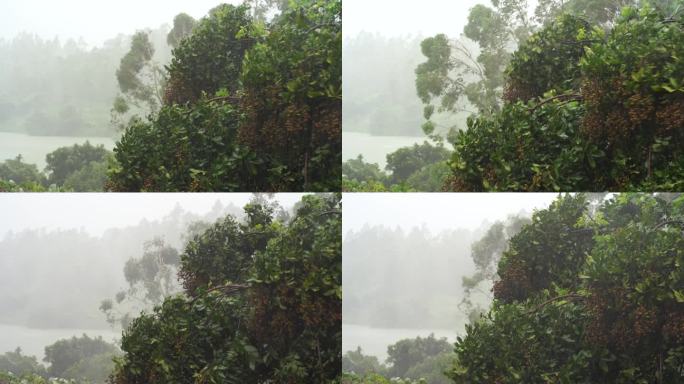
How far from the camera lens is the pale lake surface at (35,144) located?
398 centimetres

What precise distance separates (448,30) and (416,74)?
0.92ft

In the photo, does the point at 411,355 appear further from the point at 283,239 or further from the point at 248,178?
the point at 248,178

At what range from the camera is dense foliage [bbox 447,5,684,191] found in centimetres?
344

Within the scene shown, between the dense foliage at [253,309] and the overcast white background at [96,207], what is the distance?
5.7 inches

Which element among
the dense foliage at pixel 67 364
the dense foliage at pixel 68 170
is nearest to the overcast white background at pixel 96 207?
the dense foliage at pixel 68 170

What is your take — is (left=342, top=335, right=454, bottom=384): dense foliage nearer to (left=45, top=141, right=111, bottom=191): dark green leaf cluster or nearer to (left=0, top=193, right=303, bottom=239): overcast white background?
(left=0, top=193, right=303, bottom=239): overcast white background

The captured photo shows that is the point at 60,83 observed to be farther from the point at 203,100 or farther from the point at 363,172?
the point at 363,172

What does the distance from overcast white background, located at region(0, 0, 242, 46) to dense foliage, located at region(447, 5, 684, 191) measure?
5.09ft

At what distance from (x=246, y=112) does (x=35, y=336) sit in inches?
67.1

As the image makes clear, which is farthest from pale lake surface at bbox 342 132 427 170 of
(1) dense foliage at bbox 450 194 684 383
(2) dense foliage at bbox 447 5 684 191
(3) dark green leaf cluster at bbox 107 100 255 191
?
(1) dense foliage at bbox 450 194 684 383

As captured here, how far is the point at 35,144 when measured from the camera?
399cm

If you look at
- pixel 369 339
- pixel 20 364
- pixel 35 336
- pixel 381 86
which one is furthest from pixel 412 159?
pixel 20 364

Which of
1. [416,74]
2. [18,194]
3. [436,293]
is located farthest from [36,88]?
[436,293]

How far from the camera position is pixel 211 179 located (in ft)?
12.9
